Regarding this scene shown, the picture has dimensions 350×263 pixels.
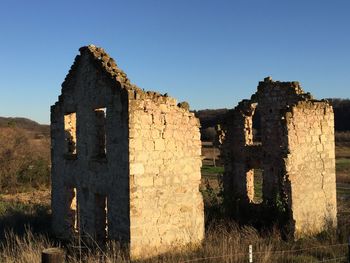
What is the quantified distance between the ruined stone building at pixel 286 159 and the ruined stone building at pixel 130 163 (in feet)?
8.40

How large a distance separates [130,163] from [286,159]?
4381mm

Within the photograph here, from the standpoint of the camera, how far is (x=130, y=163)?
9305 mm

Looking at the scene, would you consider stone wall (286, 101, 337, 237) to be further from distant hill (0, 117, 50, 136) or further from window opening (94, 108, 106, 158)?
distant hill (0, 117, 50, 136)

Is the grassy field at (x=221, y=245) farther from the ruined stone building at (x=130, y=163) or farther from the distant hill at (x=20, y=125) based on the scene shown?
the distant hill at (x=20, y=125)

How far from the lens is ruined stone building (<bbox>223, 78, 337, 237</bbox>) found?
11.4 m

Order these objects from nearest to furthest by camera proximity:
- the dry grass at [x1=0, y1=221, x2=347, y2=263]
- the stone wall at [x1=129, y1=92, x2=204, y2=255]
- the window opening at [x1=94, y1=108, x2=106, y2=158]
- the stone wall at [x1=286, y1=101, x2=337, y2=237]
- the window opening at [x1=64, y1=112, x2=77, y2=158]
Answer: the dry grass at [x1=0, y1=221, x2=347, y2=263]
the stone wall at [x1=129, y1=92, x2=204, y2=255]
the window opening at [x1=94, y1=108, x2=106, y2=158]
the stone wall at [x1=286, y1=101, x2=337, y2=237]
the window opening at [x1=64, y1=112, x2=77, y2=158]

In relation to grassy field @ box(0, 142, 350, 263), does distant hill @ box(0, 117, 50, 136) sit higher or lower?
higher

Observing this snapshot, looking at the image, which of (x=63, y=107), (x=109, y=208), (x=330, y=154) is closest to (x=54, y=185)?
(x=63, y=107)

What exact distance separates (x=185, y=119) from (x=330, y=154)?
196 inches

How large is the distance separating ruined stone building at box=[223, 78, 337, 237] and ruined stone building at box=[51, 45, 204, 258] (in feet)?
8.40

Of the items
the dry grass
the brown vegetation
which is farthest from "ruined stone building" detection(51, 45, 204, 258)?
the brown vegetation

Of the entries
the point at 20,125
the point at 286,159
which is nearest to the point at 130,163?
the point at 286,159

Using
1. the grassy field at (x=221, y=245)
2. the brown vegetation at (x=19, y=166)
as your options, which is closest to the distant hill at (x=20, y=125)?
the brown vegetation at (x=19, y=166)

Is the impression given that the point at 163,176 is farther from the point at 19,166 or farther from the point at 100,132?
the point at 19,166
